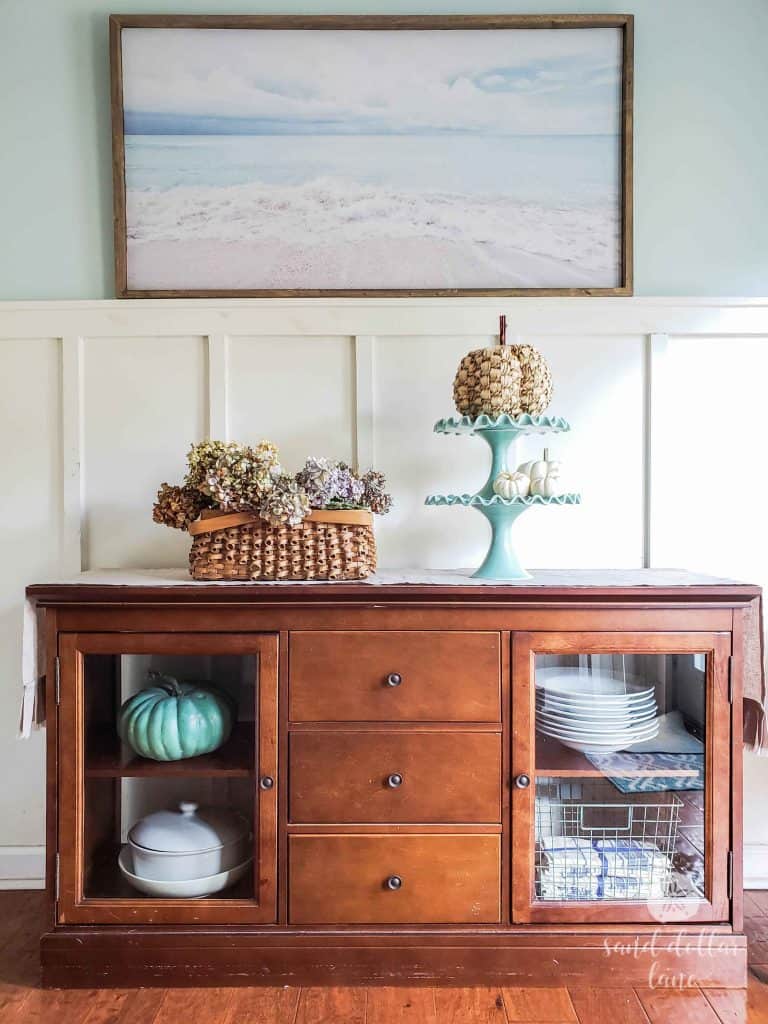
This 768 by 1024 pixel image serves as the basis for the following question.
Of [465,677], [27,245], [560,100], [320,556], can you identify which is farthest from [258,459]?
[560,100]

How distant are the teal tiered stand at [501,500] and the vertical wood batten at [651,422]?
0.42 meters

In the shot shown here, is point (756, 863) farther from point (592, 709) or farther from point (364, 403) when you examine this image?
point (364, 403)

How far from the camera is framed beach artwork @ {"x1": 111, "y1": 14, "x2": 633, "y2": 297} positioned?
2.06m

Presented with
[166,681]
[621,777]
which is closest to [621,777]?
[621,777]

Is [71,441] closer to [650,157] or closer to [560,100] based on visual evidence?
[560,100]

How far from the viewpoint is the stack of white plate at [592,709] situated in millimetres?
1645

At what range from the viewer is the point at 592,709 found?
5.41ft

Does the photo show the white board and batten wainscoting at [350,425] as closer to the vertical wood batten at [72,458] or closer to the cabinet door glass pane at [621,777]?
the vertical wood batten at [72,458]

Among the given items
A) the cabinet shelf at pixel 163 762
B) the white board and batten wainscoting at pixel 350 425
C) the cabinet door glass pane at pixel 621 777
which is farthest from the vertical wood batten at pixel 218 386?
the cabinet door glass pane at pixel 621 777

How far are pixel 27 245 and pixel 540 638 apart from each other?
1.82 meters

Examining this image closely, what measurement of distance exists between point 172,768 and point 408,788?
1.79 feet

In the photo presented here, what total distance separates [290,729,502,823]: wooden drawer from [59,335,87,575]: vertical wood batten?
94 cm

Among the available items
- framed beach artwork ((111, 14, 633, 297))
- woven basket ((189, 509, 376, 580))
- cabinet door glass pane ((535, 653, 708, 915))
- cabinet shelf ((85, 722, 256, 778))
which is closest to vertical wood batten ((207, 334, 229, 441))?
framed beach artwork ((111, 14, 633, 297))

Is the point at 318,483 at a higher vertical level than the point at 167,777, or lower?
higher
